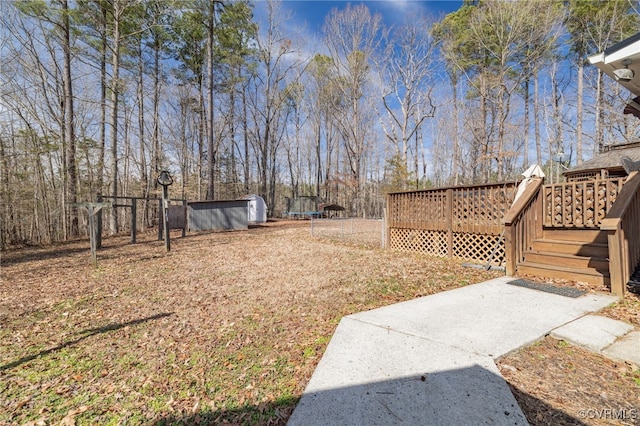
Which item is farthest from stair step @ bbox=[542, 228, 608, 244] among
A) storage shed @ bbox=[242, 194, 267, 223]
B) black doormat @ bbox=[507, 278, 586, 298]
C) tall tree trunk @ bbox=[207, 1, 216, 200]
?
storage shed @ bbox=[242, 194, 267, 223]

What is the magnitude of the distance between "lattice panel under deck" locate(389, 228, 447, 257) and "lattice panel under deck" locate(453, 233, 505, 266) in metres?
0.35

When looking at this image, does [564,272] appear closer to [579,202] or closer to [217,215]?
[579,202]

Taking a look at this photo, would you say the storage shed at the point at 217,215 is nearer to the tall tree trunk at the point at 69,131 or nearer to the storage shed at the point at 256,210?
the tall tree trunk at the point at 69,131

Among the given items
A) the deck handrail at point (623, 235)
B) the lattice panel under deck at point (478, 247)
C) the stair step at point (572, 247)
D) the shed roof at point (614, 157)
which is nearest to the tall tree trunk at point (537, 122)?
the shed roof at point (614, 157)

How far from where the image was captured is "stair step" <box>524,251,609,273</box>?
165 inches

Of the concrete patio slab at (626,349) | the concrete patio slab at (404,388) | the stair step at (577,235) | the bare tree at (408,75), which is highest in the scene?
the bare tree at (408,75)

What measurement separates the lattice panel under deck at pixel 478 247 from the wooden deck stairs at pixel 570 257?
732 mm

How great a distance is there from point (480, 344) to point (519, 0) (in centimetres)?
1946

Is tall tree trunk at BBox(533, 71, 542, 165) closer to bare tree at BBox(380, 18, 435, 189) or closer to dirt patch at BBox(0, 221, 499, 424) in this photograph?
bare tree at BBox(380, 18, 435, 189)

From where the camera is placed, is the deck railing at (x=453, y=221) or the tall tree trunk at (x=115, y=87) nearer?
the deck railing at (x=453, y=221)

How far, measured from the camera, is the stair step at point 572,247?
446cm

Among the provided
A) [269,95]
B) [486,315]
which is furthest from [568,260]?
[269,95]

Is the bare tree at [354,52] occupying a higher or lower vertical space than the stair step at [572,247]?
higher

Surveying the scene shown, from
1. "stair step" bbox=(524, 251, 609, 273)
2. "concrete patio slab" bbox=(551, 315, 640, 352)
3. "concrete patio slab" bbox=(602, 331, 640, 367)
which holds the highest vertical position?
"stair step" bbox=(524, 251, 609, 273)
